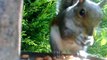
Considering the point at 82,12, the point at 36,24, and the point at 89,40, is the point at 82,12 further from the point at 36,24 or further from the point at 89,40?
the point at 36,24

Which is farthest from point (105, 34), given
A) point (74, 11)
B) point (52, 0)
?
Answer: point (52, 0)

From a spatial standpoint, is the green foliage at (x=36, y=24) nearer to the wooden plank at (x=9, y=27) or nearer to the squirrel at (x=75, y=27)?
the squirrel at (x=75, y=27)

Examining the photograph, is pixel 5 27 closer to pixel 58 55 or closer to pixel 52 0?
pixel 58 55

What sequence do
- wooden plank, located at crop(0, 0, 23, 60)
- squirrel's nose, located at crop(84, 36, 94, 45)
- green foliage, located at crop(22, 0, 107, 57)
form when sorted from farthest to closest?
green foliage, located at crop(22, 0, 107, 57), squirrel's nose, located at crop(84, 36, 94, 45), wooden plank, located at crop(0, 0, 23, 60)

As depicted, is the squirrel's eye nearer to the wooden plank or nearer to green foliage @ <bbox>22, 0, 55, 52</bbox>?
green foliage @ <bbox>22, 0, 55, 52</bbox>

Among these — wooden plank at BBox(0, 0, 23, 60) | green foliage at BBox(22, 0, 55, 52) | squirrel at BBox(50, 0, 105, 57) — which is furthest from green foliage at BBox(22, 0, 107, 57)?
wooden plank at BBox(0, 0, 23, 60)
